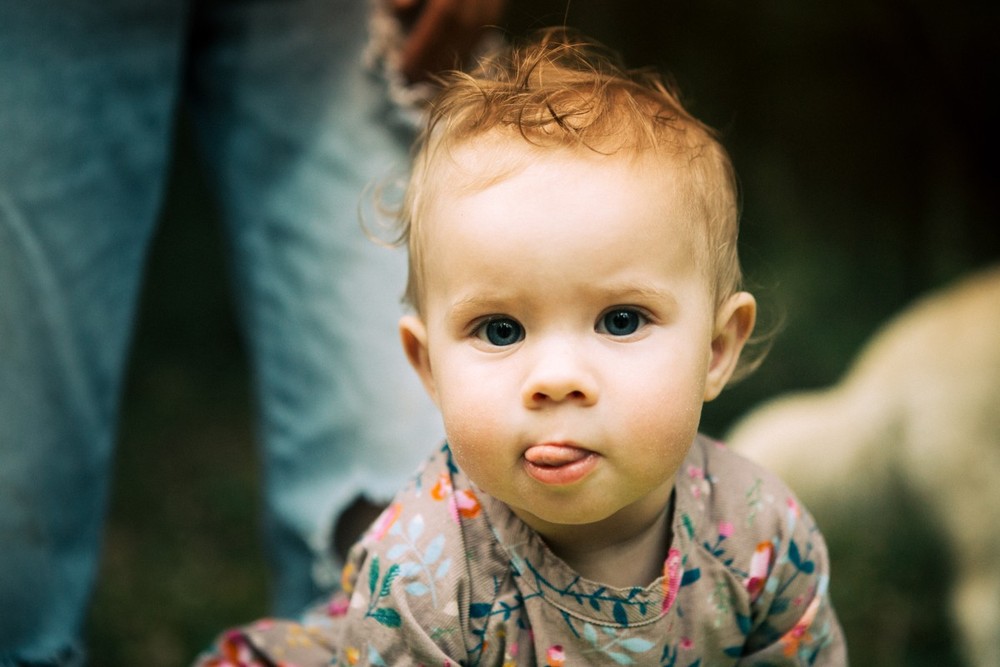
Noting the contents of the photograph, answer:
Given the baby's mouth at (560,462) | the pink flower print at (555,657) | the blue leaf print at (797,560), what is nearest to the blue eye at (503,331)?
the baby's mouth at (560,462)

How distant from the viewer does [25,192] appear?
52.6 inches

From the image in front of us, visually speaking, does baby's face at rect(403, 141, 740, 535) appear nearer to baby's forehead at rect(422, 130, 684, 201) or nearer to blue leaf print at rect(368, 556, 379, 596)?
baby's forehead at rect(422, 130, 684, 201)

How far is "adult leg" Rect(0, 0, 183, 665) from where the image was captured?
132 centimetres

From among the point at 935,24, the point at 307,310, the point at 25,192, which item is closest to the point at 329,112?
the point at 307,310

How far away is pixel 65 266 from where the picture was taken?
1.38 metres

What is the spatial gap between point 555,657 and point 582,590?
75mm

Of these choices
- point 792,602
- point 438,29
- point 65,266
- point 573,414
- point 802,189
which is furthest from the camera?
point 802,189

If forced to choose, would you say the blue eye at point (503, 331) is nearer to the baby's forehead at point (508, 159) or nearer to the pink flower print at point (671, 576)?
the baby's forehead at point (508, 159)

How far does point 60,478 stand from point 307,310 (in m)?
0.40

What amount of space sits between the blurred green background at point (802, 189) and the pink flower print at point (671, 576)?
4.37 ft

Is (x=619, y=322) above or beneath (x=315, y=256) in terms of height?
beneath

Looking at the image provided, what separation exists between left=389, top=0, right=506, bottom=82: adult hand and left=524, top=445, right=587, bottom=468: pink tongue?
26.1 inches

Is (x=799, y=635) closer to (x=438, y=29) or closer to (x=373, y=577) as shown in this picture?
(x=373, y=577)

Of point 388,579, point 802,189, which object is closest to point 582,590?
point 388,579
